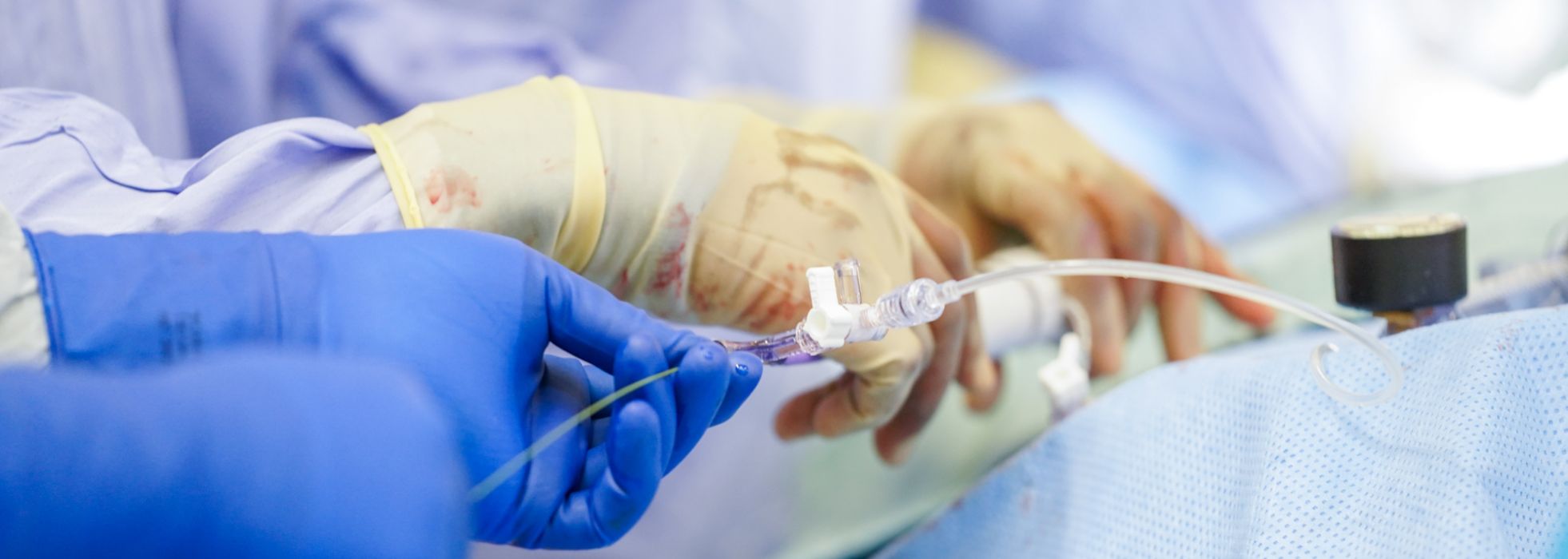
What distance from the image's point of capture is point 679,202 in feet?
2.39

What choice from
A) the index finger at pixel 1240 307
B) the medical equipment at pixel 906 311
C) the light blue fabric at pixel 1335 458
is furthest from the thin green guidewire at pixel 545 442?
the index finger at pixel 1240 307

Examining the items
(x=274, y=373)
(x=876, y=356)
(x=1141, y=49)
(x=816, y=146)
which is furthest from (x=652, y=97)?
(x=1141, y=49)

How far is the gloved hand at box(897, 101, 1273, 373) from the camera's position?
110 centimetres

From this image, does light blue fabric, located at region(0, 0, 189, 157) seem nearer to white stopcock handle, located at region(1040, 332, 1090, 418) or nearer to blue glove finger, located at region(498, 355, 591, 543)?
blue glove finger, located at region(498, 355, 591, 543)

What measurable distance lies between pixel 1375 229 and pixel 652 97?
0.54m

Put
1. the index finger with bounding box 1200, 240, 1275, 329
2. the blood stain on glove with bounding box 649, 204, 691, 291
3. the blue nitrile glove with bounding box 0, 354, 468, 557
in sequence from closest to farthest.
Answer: the blue nitrile glove with bounding box 0, 354, 468, 557 → the blood stain on glove with bounding box 649, 204, 691, 291 → the index finger with bounding box 1200, 240, 1275, 329

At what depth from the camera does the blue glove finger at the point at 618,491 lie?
0.57 metres

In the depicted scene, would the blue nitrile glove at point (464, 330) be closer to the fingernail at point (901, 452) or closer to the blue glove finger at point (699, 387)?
the blue glove finger at point (699, 387)

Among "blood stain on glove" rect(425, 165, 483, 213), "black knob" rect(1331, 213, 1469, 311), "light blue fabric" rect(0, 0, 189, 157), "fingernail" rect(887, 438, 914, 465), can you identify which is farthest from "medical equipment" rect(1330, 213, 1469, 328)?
"light blue fabric" rect(0, 0, 189, 157)

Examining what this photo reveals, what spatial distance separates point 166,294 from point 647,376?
0.80ft

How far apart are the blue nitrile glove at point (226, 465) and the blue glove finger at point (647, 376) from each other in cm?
12

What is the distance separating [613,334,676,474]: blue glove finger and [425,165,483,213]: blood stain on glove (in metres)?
0.16

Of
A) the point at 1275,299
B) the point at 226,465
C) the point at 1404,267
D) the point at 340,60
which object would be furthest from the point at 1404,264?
the point at 340,60

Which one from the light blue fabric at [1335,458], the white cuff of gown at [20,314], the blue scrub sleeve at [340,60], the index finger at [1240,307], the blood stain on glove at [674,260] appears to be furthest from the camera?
the index finger at [1240,307]
